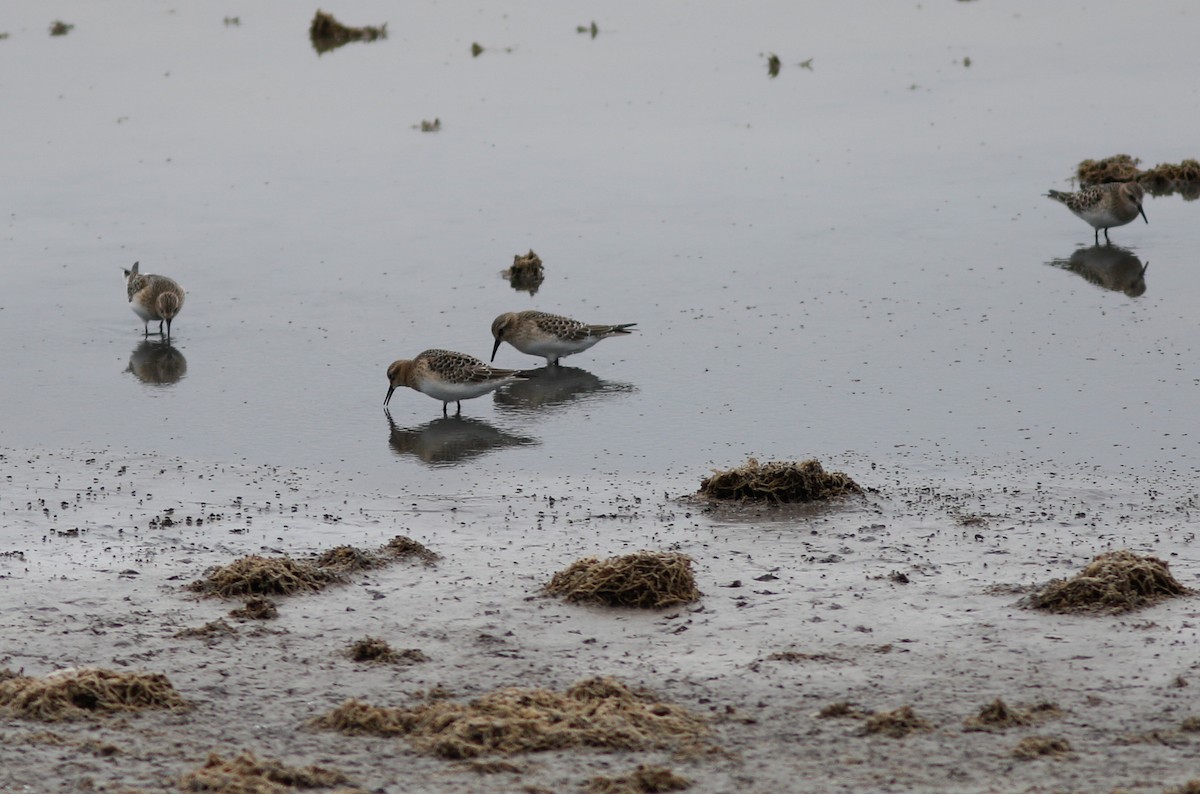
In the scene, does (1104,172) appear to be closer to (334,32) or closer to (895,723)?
(895,723)

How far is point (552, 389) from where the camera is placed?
47.0 feet

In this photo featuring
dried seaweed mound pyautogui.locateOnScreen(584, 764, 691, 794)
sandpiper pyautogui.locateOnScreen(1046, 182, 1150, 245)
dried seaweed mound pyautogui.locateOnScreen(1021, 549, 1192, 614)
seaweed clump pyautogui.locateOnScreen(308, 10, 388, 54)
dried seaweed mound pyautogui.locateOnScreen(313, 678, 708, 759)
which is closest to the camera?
dried seaweed mound pyautogui.locateOnScreen(584, 764, 691, 794)

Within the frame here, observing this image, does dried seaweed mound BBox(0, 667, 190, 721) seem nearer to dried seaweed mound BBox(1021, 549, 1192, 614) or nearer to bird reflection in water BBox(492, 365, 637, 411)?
dried seaweed mound BBox(1021, 549, 1192, 614)

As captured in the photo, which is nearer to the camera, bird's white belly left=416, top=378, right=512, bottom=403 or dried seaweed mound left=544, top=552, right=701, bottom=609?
dried seaweed mound left=544, top=552, right=701, bottom=609

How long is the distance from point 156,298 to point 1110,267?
9326 mm

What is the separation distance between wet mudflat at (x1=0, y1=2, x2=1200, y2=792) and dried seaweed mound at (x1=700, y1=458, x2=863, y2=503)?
21 cm

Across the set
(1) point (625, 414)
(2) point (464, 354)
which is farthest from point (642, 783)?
(2) point (464, 354)

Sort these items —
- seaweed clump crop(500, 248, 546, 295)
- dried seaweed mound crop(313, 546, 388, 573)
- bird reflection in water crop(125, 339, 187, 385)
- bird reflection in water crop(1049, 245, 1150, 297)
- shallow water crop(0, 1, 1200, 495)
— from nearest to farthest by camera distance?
1. dried seaweed mound crop(313, 546, 388, 573)
2. shallow water crop(0, 1, 1200, 495)
3. bird reflection in water crop(125, 339, 187, 385)
4. bird reflection in water crop(1049, 245, 1150, 297)
5. seaweed clump crop(500, 248, 546, 295)

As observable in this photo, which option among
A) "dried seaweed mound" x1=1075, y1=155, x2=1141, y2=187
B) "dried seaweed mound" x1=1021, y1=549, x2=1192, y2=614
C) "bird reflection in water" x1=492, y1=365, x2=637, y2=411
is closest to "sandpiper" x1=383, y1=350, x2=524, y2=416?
"bird reflection in water" x1=492, y1=365, x2=637, y2=411

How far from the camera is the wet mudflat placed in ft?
25.2

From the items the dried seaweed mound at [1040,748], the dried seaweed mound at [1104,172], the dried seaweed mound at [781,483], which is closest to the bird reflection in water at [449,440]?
the dried seaweed mound at [781,483]

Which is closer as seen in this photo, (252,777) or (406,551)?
(252,777)

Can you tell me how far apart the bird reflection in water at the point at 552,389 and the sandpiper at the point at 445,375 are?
Answer: 16.1 inches

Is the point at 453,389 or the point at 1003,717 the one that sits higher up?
the point at 453,389
